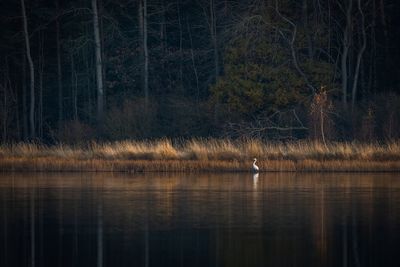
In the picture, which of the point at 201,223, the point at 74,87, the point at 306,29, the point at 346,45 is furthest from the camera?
the point at 74,87

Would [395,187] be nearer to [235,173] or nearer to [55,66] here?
[235,173]

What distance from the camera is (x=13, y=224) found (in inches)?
744

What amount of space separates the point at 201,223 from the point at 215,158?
736 inches

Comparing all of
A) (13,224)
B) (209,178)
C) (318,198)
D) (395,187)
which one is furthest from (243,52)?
(13,224)

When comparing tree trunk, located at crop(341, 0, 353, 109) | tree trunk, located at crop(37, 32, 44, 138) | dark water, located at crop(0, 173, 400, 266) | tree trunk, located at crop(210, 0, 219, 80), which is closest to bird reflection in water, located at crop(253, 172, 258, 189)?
dark water, located at crop(0, 173, 400, 266)

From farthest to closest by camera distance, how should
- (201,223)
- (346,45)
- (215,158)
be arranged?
(346,45), (215,158), (201,223)

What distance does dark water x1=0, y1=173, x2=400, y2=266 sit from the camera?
14984mm

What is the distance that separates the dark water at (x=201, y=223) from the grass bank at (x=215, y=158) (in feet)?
19.4

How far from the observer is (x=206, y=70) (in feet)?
196

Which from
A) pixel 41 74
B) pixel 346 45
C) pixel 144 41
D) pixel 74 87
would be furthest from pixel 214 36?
pixel 74 87

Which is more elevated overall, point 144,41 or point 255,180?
point 144,41

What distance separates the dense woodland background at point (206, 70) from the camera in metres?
46.3

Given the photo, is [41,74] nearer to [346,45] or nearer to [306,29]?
[306,29]

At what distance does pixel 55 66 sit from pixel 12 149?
67.9 feet
